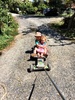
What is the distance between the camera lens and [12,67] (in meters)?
12.5

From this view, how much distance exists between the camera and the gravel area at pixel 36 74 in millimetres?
9234

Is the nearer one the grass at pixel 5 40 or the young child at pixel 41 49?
the young child at pixel 41 49

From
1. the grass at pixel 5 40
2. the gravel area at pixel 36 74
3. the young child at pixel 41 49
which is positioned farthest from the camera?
the grass at pixel 5 40

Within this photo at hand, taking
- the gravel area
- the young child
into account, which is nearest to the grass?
the gravel area

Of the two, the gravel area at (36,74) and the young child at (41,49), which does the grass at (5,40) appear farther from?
the young child at (41,49)

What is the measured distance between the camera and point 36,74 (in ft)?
36.4

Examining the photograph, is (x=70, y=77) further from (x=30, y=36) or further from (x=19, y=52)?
(x=30, y=36)

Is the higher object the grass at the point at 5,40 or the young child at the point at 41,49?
the young child at the point at 41,49

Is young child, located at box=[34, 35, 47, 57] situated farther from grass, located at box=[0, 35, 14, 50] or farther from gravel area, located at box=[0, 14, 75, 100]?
grass, located at box=[0, 35, 14, 50]

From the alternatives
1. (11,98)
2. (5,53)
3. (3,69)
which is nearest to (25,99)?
(11,98)

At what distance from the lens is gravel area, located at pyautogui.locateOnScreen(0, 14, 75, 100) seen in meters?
9.23

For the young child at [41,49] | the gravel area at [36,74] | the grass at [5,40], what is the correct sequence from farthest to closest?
the grass at [5,40], the young child at [41,49], the gravel area at [36,74]

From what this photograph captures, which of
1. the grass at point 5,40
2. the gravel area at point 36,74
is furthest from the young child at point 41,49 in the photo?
the grass at point 5,40

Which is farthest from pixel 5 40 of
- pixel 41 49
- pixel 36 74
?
pixel 36 74
